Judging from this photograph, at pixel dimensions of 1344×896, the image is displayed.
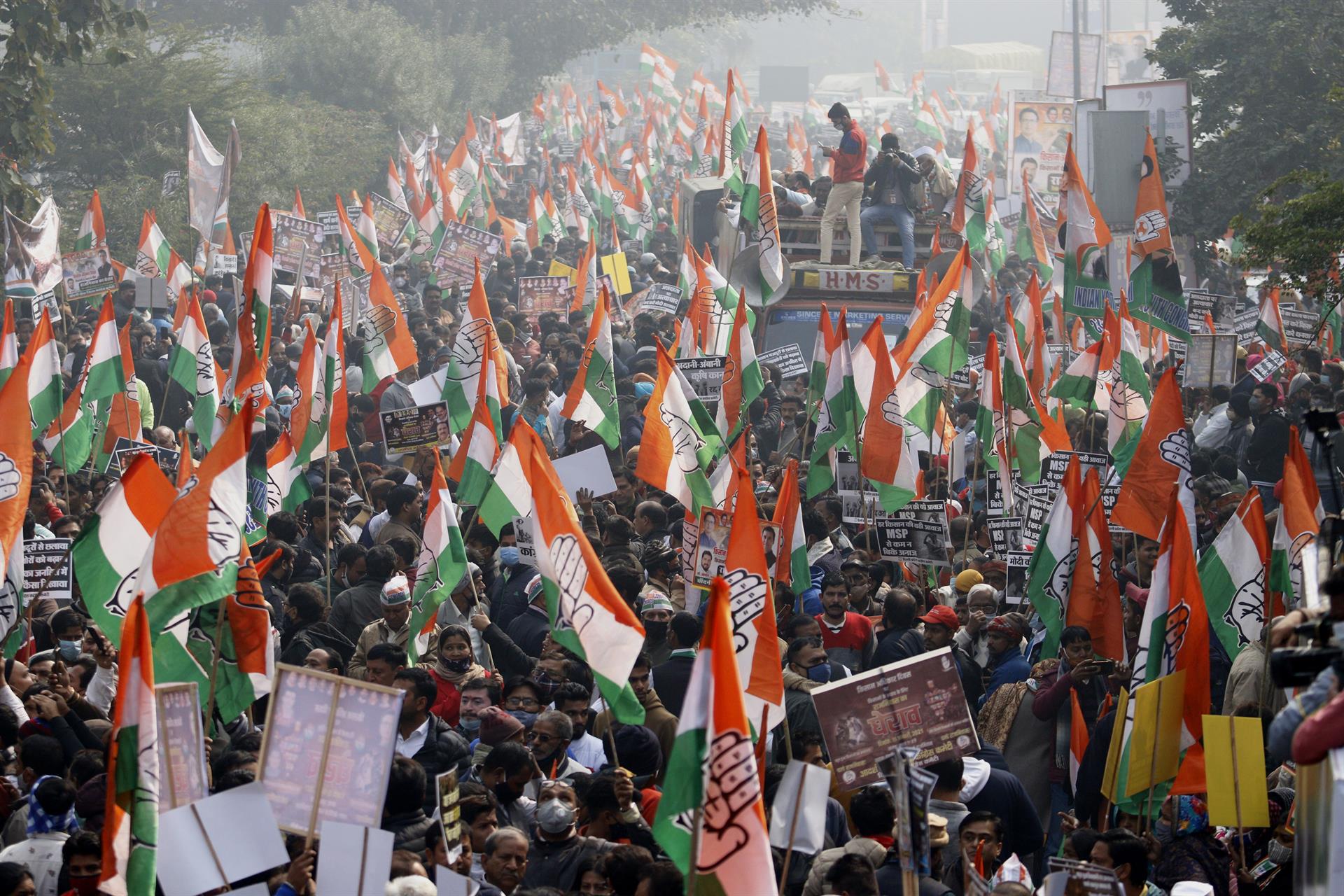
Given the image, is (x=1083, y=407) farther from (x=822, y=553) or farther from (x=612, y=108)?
(x=612, y=108)

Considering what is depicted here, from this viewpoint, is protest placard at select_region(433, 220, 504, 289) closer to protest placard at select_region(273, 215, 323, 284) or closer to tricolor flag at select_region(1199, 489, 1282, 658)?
protest placard at select_region(273, 215, 323, 284)

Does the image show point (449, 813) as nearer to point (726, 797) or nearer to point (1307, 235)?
point (726, 797)

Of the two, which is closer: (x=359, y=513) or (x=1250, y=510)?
(x=1250, y=510)

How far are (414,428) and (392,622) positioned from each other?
3644mm

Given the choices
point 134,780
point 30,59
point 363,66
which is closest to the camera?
point 134,780

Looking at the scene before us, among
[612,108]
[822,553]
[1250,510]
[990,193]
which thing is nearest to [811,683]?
[1250,510]

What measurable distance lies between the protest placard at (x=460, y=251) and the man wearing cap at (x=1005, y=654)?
13345mm

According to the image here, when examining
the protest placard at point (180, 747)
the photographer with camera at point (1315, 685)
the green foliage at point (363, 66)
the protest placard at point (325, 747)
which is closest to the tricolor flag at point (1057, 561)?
the protest placard at point (325, 747)

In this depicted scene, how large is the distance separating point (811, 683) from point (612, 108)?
4118 cm

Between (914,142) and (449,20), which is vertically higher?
(449,20)

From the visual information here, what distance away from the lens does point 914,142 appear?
63344 mm

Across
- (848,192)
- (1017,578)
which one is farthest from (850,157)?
(1017,578)

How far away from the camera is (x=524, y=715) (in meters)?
8.09

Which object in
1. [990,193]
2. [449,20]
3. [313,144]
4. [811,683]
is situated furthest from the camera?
[449,20]
